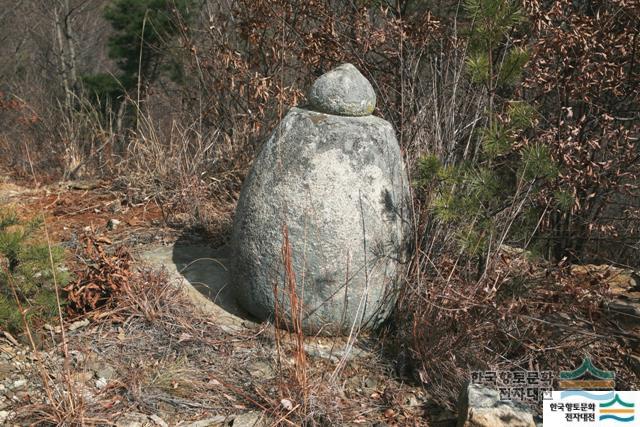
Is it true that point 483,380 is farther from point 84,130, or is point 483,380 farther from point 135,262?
point 84,130

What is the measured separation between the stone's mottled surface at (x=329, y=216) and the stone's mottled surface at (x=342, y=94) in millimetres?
47

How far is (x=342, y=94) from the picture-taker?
Result: 289cm

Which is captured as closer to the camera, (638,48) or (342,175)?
(342,175)

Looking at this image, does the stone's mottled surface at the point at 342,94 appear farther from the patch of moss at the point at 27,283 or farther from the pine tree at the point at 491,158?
the patch of moss at the point at 27,283

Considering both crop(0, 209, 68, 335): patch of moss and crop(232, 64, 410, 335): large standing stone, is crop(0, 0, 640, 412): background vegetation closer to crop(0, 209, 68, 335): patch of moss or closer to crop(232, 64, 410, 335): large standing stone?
crop(232, 64, 410, 335): large standing stone

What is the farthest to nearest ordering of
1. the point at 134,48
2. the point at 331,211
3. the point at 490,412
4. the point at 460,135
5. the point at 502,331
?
1. the point at 134,48
2. the point at 460,135
3. the point at 331,211
4. the point at 502,331
5. the point at 490,412

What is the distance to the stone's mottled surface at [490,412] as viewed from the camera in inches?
91.9

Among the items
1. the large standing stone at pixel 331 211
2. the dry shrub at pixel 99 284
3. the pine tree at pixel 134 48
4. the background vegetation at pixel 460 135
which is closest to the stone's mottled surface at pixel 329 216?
the large standing stone at pixel 331 211

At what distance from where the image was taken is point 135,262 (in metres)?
3.49

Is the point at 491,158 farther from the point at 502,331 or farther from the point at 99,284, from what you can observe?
the point at 99,284

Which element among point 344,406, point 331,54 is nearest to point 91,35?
point 331,54

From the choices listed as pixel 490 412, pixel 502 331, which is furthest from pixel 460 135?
pixel 490 412

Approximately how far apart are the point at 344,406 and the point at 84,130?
4884 mm

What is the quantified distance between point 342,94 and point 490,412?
1526mm
